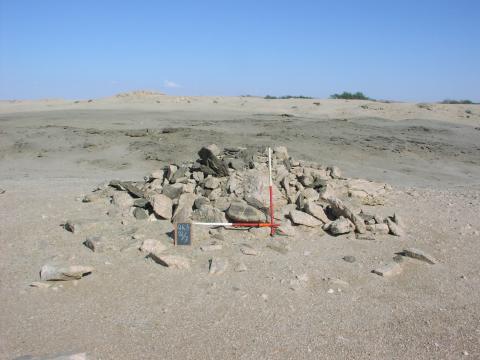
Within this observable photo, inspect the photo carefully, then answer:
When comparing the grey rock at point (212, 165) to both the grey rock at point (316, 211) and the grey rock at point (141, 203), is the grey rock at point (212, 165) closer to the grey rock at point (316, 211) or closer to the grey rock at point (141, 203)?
the grey rock at point (141, 203)

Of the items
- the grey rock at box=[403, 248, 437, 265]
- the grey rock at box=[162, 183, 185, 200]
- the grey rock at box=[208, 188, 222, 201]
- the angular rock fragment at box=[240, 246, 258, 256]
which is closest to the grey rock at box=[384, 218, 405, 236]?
the grey rock at box=[403, 248, 437, 265]

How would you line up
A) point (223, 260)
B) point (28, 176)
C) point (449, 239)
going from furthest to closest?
point (28, 176), point (449, 239), point (223, 260)

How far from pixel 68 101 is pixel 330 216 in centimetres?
2835

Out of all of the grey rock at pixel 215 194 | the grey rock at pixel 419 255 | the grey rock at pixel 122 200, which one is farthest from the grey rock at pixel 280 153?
the grey rock at pixel 419 255

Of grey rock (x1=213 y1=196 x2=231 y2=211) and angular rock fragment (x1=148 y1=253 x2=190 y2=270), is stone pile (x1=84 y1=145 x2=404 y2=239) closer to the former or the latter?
grey rock (x1=213 y1=196 x2=231 y2=211)

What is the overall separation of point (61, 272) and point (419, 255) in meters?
4.18

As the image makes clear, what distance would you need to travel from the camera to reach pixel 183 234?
20.0 feet

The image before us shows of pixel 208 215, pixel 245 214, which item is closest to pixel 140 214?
pixel 208 215

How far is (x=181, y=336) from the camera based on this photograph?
404 centimetres

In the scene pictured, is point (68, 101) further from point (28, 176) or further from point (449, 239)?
point (449, 239)

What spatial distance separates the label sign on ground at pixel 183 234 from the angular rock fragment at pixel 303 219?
162cm

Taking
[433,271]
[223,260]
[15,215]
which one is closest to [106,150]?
[15,215]

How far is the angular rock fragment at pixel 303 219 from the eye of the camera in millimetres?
6824

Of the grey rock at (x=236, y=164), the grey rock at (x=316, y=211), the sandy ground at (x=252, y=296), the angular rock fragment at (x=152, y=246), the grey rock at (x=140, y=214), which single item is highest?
the grey rock at (x=236, y=164)
